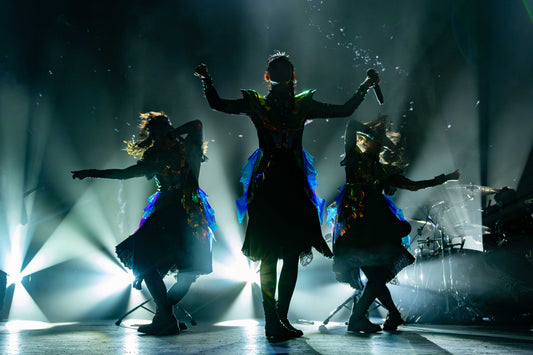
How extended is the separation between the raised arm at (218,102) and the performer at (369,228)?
1265 mm

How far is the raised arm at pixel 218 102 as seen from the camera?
2447 mm

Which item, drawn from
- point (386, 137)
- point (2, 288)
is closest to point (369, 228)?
point (386, 137)

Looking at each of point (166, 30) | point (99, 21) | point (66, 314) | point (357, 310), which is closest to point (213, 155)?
point (166, 30)

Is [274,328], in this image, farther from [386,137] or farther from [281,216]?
[386,137]

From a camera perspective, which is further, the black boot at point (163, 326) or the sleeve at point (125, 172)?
the sleeve at point (125, 172)

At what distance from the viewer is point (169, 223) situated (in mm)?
2967

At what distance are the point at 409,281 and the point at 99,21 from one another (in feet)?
21.9

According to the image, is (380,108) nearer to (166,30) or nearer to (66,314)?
(166,30)

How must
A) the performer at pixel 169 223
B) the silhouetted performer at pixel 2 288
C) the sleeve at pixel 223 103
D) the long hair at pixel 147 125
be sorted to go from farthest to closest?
the silhouetted performer at pixel 2 288 < the long hair at pixel 147 125 < the performer at pixel 169 223 < the sleeve at pixel 223 103

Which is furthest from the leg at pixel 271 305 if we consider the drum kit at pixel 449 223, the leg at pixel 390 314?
the drum kit at pixel 449 223

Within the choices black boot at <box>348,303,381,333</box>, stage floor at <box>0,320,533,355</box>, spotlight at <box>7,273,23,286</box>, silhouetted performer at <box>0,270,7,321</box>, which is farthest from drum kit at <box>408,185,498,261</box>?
spotlight at <box>7,273,23,286</box>

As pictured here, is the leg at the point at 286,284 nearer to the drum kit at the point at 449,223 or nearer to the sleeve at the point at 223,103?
the sleeve at the point at 223,103

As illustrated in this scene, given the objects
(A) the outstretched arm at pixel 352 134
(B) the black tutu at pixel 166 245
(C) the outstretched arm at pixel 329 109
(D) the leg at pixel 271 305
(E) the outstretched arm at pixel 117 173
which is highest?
(A) the outstretched arm at pixel 352 134

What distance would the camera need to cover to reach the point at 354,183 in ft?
11.1
